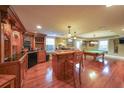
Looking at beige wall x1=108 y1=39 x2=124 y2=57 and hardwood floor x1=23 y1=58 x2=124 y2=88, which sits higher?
beige wall x1=108 y1=39 x2=124 y2=57

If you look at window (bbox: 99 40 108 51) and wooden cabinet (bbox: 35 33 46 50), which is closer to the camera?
wooden cabinet (bbox: 35 33 46 50)

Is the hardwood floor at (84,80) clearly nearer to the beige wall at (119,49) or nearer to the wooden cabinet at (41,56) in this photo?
the wooden cabinet at (41,56)

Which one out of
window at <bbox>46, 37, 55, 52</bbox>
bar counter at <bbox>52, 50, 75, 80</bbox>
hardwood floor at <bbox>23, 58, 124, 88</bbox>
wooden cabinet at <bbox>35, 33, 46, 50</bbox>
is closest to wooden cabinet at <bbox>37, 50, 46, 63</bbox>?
wooden cabinet at <bbox>35, 33, 46, 50</bbox>

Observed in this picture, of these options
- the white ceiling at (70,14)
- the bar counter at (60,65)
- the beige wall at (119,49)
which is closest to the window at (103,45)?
the beige wall at (119,49)

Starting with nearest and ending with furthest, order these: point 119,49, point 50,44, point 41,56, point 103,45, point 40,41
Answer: point 41,56 → point 40,41 → point 50,44 → point 119,49 → point 103,45

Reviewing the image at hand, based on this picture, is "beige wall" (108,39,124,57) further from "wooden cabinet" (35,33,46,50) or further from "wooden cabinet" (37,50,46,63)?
"wooden cabinet" (37,50,46,63)

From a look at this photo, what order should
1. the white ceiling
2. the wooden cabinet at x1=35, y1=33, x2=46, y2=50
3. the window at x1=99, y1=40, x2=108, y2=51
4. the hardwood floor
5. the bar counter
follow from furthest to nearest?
the window at x1=99, y1=40, x2=108, y2=51 → the wooden cabinet at x1=35, y1=33, x2=46, y2=50 → the bar counter → the hardwood floor → the white ceiling

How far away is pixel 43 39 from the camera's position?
7.70 meters

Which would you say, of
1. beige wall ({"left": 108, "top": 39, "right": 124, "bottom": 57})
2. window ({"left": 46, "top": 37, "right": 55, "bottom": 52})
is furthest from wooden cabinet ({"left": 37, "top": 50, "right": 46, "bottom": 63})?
beige wall ({"left": 108, "top": 39, "right": 124, "bottom": 57})

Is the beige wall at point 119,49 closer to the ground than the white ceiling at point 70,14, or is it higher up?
closer to the ground

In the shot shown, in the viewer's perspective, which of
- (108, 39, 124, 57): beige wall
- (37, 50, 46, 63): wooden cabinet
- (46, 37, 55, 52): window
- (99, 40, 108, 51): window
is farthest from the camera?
(99, 40, 108, 51): window

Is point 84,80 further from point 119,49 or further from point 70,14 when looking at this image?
point 119,49

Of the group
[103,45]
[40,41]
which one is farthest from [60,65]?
[103,45]

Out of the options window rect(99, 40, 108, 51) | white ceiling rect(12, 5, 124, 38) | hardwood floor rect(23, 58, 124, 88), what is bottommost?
hardwood floor rect(23, 58, 124, 88)
